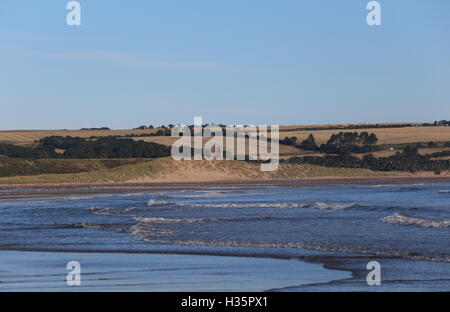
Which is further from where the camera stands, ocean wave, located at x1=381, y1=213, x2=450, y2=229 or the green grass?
the green grass

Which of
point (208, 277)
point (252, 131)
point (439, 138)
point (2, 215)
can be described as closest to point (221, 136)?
point (252, 131)

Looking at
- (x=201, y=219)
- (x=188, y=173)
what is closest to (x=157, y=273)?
(x=201, y=219)

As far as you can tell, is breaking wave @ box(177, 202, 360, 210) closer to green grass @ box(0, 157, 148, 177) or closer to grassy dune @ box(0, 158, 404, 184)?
grassy dune @ box(0, 158, 404, 184)

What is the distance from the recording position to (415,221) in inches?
1091

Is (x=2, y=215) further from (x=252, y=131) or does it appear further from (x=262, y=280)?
(x=252, y=131)

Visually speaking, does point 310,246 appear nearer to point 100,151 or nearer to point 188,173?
point 188,173

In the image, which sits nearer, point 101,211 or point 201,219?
point 201,219

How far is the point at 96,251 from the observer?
22141 mm

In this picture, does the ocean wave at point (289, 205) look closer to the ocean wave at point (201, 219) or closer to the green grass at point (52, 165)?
the ocean wave at point (201, 219)

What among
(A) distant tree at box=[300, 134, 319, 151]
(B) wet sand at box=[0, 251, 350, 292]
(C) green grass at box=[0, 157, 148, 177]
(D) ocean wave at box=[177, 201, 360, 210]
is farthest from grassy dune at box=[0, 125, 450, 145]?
(B) wet sand at box=[0, 251, 350, 292]

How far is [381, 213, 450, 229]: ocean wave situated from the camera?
26.2m
